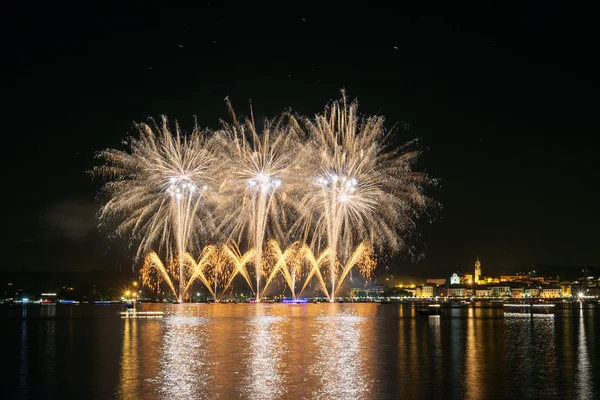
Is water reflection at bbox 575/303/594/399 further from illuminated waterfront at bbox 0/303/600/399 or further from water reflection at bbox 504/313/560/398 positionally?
water reflection at bbox 504/313/560/398

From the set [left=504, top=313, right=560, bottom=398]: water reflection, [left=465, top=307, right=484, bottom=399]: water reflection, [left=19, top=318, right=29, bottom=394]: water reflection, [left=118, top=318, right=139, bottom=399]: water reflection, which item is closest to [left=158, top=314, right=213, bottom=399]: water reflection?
[left=118, top=318, right=139, bottom=399]: water reflection

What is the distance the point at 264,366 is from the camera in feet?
90.0

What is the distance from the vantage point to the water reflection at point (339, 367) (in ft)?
70.7

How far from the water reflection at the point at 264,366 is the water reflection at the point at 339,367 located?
1.36m

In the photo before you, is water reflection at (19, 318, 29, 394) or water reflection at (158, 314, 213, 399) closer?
water reflection at (158, 314, 213, 399)

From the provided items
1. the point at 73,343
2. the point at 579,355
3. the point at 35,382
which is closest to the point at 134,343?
the point at 73,343

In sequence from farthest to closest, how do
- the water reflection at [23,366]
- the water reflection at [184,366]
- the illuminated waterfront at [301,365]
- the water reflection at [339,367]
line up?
the water reflection at [23,366]
the illuminated waterfront at [301,365]
the water reflection at [184,366]
the water reflection at [339,367]

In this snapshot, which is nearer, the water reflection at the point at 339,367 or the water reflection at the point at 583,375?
the water reflection at the point at 339,367

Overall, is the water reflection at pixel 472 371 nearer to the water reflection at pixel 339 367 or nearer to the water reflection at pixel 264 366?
the water reflection at pixel 339 367

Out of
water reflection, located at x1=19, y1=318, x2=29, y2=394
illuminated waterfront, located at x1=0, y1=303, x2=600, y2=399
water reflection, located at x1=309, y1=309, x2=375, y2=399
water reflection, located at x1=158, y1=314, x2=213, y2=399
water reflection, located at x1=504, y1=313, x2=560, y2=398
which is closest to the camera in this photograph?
water reflection, located at x1=309, y1=309, x2=375, y2=399

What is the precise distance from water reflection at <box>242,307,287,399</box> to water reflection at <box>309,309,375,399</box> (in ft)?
4.46

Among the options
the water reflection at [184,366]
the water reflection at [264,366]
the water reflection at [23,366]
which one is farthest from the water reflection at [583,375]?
the water reflection at [23,366]

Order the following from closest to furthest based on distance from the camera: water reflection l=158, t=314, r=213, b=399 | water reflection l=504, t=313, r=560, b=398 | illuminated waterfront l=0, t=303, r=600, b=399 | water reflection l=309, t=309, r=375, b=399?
water reflection l=309, t=309, r=375, b=399 < water reflection l=158, t=314, r=213, b=399 < illuminated waterfront l=0, t=303, r=600, b=399 < water reflection l=504, t=313, r=560, b=398

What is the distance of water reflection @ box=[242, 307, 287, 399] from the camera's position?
21.6 metres
